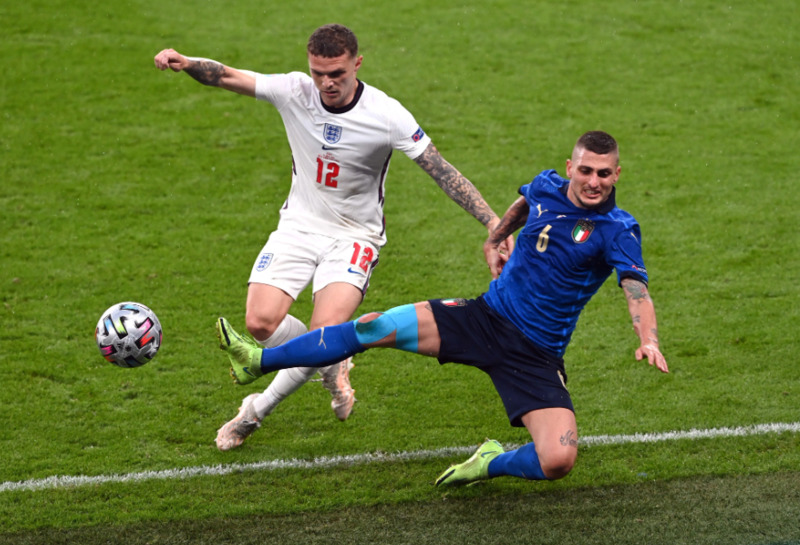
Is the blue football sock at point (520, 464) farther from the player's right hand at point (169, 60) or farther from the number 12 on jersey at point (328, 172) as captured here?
the player's right hand at point (169, 60)

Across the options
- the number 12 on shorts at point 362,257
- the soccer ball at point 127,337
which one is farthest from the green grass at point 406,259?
the number 12 on shorts at point 362,257

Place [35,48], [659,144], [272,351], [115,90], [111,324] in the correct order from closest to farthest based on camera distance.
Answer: [272,351] → [111,324] → [659,144] → [115,90] → [35,48]

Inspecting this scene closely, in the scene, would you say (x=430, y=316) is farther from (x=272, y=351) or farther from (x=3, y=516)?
(x=3, y=516)

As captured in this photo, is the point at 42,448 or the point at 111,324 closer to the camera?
the point at 111,324

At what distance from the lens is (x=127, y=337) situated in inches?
217

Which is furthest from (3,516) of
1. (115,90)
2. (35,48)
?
(35,48)

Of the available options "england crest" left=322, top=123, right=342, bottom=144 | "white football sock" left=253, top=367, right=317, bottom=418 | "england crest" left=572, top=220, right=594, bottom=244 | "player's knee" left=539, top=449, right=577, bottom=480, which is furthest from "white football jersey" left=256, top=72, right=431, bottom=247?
"player's knee" left=539, top=449, right=577, bottom=480

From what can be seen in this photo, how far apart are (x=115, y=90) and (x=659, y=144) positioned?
6.55 m

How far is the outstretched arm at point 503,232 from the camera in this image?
5.63 meters

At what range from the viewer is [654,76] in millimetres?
12008

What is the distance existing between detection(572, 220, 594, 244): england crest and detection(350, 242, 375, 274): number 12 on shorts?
1540mm

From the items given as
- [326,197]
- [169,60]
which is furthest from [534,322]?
[169,60]

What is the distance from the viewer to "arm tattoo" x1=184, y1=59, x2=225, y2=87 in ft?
19.7

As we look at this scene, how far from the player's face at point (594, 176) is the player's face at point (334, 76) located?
156cm
